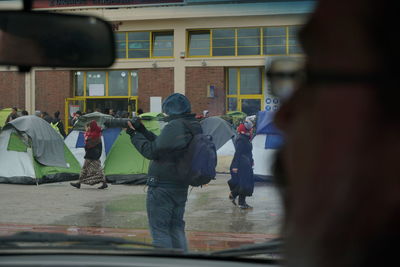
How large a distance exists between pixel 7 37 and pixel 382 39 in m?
1.60

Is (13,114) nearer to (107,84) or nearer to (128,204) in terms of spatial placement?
(107,84)

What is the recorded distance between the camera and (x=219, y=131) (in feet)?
50.5

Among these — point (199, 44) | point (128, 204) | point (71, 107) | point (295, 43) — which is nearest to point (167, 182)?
point (295, 43)

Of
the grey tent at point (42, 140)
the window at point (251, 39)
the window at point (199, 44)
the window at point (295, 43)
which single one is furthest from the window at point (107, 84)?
the window at point (295, 43)

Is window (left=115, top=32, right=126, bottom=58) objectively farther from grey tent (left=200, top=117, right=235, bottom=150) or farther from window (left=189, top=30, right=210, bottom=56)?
grey tent (left=200, top=117, right=235, bottom=150)

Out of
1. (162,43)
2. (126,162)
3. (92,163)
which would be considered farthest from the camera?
(162,43)

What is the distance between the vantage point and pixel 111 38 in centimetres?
218

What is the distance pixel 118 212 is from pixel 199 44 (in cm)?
770

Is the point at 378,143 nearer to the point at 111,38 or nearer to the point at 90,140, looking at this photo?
the point at 111,38

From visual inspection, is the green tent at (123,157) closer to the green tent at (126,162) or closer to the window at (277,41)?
the green tent at (126,162)

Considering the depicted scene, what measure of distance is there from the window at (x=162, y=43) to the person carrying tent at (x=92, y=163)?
2488mm

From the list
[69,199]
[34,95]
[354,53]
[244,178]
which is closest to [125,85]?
[34,95]

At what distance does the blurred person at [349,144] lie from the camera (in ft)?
2.75

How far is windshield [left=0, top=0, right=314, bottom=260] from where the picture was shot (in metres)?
2.95
